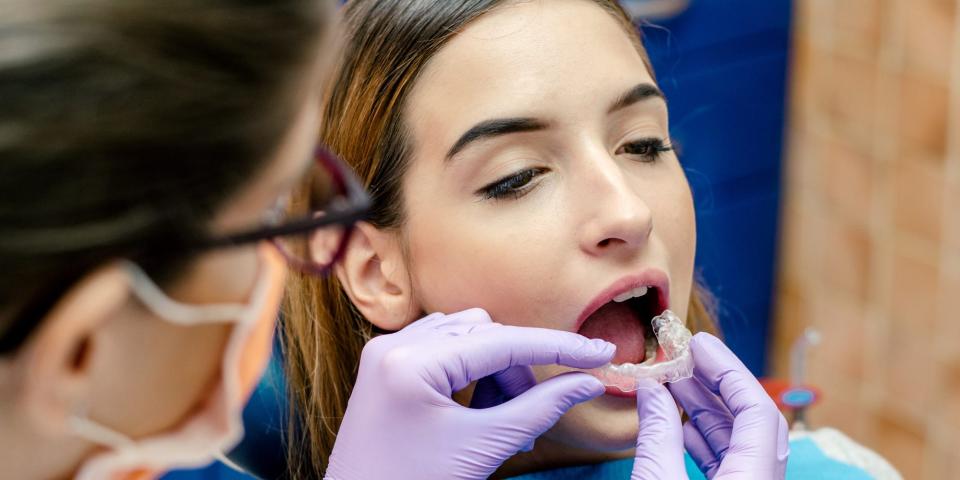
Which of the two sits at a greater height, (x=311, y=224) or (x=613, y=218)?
(x=311, y=224)

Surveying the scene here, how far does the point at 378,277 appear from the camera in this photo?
1.38 metres

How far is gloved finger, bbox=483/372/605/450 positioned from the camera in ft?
3.84

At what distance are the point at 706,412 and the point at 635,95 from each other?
1.22ft

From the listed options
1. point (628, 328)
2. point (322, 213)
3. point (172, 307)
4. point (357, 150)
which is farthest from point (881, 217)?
point (172, 307)

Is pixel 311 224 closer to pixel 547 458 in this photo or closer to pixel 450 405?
pixel 450 405

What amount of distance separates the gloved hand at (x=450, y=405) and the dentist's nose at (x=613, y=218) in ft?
0.38

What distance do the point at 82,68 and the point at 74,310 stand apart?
0.52 ft

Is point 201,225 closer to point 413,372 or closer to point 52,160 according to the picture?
point 52,160

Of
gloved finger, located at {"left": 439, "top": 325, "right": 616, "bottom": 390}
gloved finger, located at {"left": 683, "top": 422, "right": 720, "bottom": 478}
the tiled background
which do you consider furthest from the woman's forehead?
the tiled background

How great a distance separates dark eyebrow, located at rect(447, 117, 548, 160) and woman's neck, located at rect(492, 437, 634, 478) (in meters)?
0.40

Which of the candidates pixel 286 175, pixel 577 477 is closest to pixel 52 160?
pixel 286 175

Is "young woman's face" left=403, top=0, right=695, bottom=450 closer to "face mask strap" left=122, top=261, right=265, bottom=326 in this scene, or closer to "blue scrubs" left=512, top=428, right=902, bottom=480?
"blue scrubs" left=512, top=428, right=902, bottom=480

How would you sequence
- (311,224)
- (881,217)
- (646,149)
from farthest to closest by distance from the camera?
(881,217), (646,149), (311,224)

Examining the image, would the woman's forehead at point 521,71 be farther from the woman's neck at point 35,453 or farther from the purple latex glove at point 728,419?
the woman's neck at point 35,453
